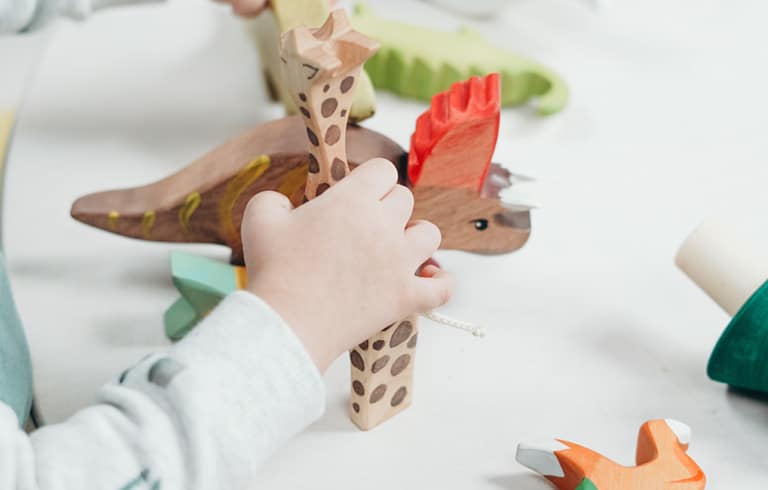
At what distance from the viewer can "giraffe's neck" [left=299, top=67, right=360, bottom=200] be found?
0.40m

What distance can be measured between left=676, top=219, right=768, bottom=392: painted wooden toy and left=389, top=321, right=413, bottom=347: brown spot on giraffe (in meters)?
0.17

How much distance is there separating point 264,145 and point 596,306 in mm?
227

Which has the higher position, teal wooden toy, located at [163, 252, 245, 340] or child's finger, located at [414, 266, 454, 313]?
child's finger, located at [414, 266, 454, 313]

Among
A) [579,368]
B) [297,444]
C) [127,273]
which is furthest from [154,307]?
[579,368]

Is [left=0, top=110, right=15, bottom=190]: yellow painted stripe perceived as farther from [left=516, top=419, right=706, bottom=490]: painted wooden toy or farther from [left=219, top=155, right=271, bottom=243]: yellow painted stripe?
[left=516, top=419, right=706, bottom=490]: painted wooden toy

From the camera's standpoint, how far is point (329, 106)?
1.35 feet

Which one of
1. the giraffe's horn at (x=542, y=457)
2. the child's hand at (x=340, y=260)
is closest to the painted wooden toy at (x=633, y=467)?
the giraffe's horn at (x=542, y=457)

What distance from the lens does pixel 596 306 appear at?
57 cm

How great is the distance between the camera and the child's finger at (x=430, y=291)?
417 mm

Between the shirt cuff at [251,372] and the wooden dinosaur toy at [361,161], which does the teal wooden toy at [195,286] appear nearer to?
the wooden dinosaur toy at [361,161]

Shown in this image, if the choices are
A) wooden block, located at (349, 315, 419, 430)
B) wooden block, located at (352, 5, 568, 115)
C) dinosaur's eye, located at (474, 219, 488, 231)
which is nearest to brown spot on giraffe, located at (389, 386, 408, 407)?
wooden block, located at (349, 315, 419, 430)

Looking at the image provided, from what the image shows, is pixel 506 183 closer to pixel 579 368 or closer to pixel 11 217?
pixel 579 368

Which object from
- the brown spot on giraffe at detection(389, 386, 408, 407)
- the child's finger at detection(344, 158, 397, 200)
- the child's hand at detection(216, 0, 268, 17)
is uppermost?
the child's hand at detection(216, 0, 268, 17)

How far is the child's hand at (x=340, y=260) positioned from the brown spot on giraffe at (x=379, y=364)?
0.06 metres
